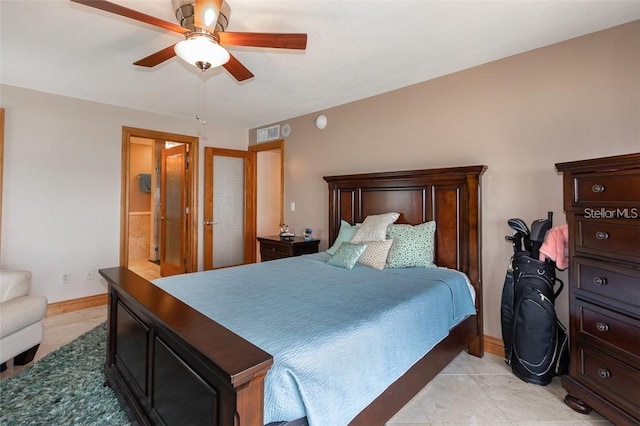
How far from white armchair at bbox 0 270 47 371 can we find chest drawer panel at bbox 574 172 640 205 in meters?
3.83

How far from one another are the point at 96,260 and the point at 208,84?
255cm

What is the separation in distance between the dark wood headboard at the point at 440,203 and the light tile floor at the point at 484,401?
42cm

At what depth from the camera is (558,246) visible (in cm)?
211

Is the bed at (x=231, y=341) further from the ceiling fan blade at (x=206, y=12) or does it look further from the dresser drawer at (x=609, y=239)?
the ceiling fan blade at (x=206, y=12)

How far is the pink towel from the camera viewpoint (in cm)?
209

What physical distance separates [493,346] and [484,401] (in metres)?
0.76

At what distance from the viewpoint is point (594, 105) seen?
2170 millimetres

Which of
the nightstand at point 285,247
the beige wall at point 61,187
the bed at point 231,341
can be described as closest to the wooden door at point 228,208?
the nightstand at point 285,247

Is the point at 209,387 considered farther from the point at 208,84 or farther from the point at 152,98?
the point at 152,98

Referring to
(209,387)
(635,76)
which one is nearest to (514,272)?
(635,76)

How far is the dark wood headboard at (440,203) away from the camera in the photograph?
259cm

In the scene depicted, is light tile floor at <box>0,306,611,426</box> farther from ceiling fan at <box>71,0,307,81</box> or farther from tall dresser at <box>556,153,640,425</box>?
ceiling fan at <box>71,0,307,81</box>

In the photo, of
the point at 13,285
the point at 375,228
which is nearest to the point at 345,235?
the point at 375,228

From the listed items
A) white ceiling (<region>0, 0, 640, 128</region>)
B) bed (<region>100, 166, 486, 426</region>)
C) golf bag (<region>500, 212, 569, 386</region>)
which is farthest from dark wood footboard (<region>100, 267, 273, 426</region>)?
golf bag (<region>500, 212, 569, 386</region>)
